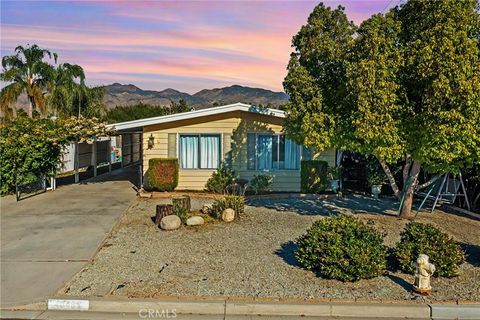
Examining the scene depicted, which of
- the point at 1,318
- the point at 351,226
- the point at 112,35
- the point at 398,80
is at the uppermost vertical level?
the point at 112,35

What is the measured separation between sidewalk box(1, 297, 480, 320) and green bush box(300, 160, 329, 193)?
29.1 feet

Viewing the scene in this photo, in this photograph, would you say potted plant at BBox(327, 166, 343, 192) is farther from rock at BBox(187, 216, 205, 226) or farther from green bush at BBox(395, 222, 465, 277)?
green bush at BBox(395, 222, 465, 277)

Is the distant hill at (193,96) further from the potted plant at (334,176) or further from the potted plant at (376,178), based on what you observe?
the potted plant at (376,178)

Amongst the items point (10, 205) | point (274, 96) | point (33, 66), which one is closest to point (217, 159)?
point (10, 205)

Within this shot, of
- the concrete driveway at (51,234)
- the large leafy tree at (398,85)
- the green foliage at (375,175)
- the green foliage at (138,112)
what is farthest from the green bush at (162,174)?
the green foliage at (138,112)

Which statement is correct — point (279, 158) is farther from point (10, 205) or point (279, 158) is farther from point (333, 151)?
point (10, 205)

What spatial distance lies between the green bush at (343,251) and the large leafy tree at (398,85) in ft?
8.49

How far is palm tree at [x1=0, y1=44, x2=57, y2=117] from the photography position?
29.4 m

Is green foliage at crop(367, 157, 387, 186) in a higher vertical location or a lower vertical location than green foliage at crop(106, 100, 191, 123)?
lower

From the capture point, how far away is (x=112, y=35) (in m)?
13.5

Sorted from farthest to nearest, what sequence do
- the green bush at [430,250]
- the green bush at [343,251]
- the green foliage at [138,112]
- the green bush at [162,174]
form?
the green foliage at [138,112] < the green bush at [162,174] < the green bush at [430,250] < the green bush at [343,251]

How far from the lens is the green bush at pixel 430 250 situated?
21.4 feet

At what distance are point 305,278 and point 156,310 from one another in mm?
2358

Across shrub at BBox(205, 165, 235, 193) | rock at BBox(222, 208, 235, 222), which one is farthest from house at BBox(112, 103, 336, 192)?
rock at BBox(222, 208, 235, 222)
